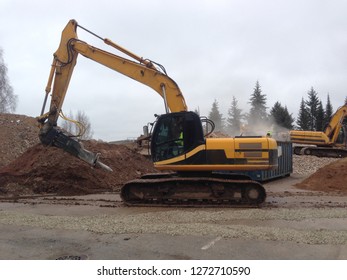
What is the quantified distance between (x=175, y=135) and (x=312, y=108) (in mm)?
66116

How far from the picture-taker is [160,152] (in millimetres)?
10469

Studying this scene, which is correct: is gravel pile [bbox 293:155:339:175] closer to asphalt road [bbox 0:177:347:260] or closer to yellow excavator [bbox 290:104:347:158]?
yellow excavator [bbox 290:104:347:158]

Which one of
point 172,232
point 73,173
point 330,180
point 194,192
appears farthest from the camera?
point 330,180

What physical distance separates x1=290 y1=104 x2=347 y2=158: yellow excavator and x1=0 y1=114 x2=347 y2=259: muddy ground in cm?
1526

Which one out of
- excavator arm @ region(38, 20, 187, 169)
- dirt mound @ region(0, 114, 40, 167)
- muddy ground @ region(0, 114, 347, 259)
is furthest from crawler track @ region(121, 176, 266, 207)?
dirt mound @ region(0, 114, 40, 167)

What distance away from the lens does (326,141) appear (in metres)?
29.6

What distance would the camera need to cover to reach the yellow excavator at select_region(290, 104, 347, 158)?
29.4m

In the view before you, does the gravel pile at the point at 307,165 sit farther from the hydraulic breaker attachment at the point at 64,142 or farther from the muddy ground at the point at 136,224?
the hydraulic breaker attachment at the point at 64,142

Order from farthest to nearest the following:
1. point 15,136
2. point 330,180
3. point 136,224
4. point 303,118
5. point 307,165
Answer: point 303,118 → point 307,165 → point 15,136 → point 330,180 → point 136,224

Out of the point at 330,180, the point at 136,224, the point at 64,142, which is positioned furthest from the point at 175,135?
the point at 330,180

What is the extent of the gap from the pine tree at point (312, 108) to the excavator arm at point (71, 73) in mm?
62706

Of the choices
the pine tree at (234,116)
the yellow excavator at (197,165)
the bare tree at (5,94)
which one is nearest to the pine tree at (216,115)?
the pine tree at (234,116)

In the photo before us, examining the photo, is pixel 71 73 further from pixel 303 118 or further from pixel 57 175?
pixel 303 118

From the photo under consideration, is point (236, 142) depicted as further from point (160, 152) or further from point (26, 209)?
point (26, 209)
